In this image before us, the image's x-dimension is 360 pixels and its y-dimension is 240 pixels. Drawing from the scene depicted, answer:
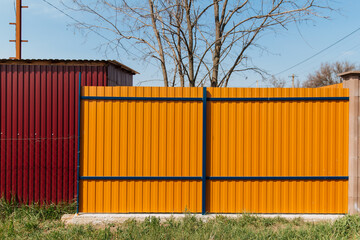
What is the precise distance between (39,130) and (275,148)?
4.69 metres

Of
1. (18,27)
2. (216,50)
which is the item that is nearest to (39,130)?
(18,27)

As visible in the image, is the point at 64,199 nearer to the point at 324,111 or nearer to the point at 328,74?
the point at 324,111

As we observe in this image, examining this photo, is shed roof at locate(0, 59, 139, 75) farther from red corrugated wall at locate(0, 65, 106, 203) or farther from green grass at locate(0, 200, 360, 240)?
green grass at locate(0, 200, 360, 240)

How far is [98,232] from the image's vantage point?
16.1ft

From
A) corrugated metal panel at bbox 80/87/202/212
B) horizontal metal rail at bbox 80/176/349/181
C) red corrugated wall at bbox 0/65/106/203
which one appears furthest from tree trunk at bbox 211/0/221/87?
horizontal metal rail at bbox 80/176/349/181

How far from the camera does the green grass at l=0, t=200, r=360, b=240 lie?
185 inches

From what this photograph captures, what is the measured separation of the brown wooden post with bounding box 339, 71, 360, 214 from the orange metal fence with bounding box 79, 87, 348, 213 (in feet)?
0.34

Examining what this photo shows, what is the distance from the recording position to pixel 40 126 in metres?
6.37

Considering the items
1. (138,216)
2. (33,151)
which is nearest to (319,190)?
(138,216)

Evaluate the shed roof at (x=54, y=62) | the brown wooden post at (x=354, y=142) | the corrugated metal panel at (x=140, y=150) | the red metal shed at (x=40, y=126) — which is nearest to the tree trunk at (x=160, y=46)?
the shed roof at (x=54, y=62)

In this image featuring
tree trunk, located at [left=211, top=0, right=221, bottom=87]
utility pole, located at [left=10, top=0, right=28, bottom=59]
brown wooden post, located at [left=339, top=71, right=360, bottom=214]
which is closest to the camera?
brown wooden post, located at [left=339, top=71, right=360, bottom=214]

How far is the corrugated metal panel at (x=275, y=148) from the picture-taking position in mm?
5629

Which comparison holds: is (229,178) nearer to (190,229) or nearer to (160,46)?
(190,229)

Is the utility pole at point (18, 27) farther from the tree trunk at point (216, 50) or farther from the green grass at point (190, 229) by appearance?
the tree trunk at point (216, 50)
